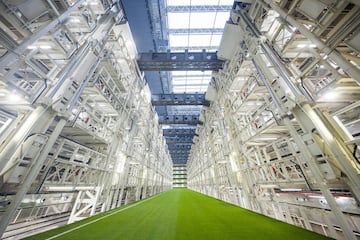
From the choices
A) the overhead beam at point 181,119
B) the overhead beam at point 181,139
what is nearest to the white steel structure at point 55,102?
the overhead beam at point 181,119

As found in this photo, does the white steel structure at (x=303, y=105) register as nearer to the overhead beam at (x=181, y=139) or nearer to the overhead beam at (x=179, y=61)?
the overhead beam at (x=179, y=61)

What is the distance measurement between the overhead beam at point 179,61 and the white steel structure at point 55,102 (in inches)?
56.4

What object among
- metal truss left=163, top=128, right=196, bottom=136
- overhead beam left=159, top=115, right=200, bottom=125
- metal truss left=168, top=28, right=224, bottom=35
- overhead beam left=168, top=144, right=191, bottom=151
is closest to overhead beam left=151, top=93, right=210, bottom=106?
overhead beam left=159, top=115, right=200, bottom=125

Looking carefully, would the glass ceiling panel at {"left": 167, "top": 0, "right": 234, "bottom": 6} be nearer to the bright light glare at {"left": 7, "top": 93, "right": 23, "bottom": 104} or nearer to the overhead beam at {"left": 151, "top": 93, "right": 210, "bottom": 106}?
the overhead beam at {"left": 151, "top": 93, "right": 210, "bottom": 106}

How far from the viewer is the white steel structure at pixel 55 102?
3.71 metres

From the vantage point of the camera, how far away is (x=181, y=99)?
16828 mm

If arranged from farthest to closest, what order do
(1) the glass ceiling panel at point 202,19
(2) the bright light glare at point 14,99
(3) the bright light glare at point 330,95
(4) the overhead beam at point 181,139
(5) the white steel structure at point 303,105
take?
1. (4) the overhead beam at point 181,139
2. (1) the glass ceiling panel at point 202,19
3. (3) the bright light glare at point 330,95
4. (2) the bright light glare at point 14,99
5. (5) the white steel structure at point 303,105

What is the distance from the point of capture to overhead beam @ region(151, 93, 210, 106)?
1689 centimetres

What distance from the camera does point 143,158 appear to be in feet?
50.0

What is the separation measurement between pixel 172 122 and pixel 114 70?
13.3 meters

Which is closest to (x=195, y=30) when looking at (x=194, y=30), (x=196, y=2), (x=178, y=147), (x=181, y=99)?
(x=194, y=30)

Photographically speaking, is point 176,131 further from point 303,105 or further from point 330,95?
point 330,95

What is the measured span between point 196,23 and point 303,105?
1033 centimetres

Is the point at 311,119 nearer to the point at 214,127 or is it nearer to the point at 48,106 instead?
the point at 48,106
